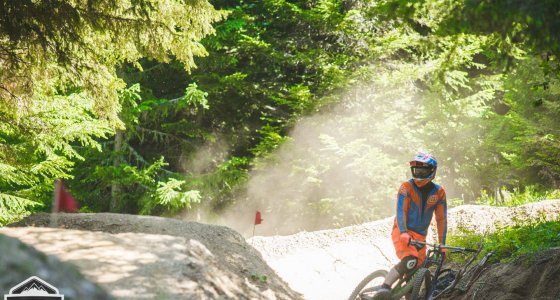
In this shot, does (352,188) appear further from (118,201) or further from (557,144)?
(118,201)

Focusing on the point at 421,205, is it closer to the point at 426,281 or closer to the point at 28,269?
the point at 426,281

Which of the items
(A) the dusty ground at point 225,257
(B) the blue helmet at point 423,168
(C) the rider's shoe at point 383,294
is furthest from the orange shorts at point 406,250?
(A) the dusty ground at point 225,257

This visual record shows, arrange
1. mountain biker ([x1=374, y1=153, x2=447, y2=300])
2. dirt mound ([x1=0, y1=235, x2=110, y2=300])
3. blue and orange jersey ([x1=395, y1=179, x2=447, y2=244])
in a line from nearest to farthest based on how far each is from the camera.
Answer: dirt mound ([x1=0, y1=235, x2=110, y2=300])
mountain biker ([x1=374, y1=153, x2=447, y2=300])
blue and orange jersey ([x1=395, y1=179, x2=447, y2=244])

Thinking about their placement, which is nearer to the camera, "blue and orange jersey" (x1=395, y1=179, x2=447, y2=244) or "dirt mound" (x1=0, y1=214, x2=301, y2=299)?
"dirt mound" (x1=0, y1=214, x2=301, y2=299)

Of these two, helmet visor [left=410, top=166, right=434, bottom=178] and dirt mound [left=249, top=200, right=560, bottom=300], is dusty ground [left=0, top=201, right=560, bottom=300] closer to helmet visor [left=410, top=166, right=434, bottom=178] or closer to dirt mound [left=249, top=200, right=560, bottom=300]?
dirt mound [left=249, top=200, right=560, bottom=300]

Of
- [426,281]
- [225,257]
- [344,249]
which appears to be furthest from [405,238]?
[344,249]

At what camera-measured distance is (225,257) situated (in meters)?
7.98

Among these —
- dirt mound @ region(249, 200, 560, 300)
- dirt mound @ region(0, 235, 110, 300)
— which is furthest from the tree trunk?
dirt mound @ region(0, 235, 110, 300)

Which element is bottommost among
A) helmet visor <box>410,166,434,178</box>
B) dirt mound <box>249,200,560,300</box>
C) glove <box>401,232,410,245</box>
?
dirt mound <box>249,200,560,300</box>

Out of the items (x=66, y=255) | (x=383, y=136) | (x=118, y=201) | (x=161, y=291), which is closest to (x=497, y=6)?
(x=161, y=291)

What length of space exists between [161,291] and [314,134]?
13481mm

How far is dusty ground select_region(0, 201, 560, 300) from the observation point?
4238mm

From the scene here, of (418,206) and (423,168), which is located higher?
(423,168)

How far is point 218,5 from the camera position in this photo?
19.1 meters
